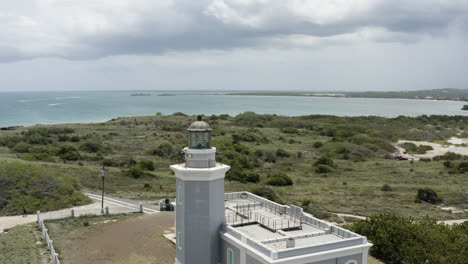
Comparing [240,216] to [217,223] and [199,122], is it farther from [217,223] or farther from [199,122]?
[199,122]

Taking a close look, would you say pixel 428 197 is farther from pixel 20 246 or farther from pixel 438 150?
pixel 438 150

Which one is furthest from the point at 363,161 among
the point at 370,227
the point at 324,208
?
the point at 370,227

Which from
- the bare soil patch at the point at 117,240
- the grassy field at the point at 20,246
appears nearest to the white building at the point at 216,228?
the bare soil patch at the point at 117,240

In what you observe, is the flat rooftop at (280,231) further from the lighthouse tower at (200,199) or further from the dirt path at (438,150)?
the dirt path at (438,150)

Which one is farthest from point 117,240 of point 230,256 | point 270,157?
point 270,157

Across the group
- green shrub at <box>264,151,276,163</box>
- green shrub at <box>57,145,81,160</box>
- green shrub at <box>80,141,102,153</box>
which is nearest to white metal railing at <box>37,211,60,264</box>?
green shrub at <box>57,145,81,160</box>

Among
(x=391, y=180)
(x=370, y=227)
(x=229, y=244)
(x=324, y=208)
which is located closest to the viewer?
(x=229, y=244)
